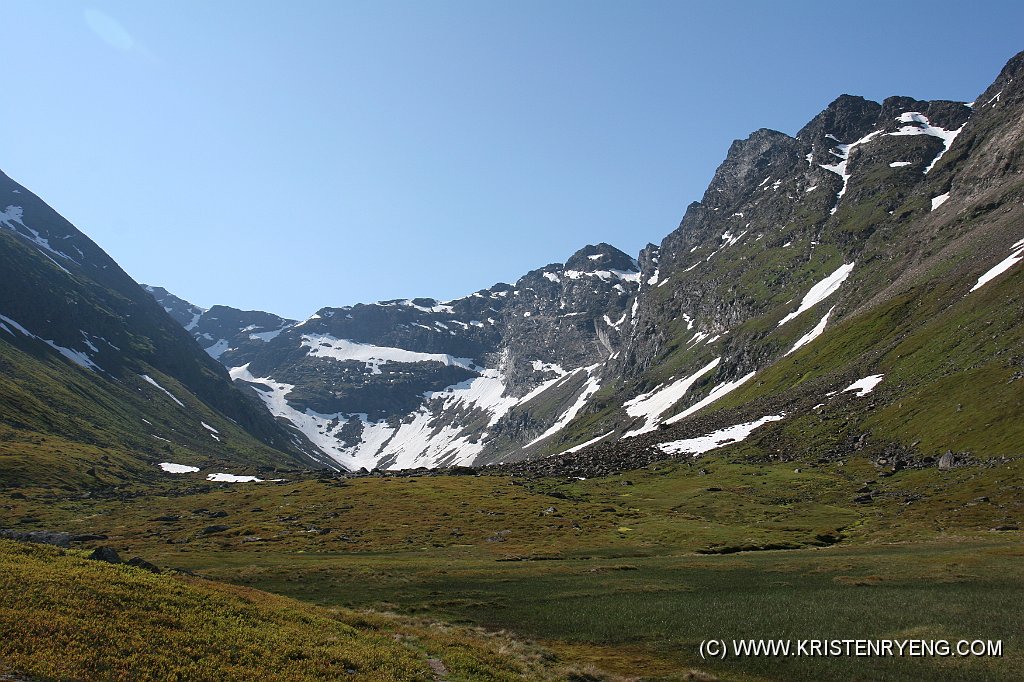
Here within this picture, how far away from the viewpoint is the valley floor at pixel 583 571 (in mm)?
29484

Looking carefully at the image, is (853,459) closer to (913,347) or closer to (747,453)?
(747,453)

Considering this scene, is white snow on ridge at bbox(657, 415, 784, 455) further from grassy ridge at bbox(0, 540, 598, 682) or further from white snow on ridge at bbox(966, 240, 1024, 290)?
grassy ridge at bbox(0, 540, 598, 682)

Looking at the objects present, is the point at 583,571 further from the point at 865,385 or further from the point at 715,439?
the point at 865,385

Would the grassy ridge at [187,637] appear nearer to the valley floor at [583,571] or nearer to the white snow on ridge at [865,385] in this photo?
the valley floor at [583,571]

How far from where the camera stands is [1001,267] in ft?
482

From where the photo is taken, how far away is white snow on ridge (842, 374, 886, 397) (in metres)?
140

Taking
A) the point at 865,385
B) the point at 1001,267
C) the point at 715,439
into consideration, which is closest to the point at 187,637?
the point at 715,439

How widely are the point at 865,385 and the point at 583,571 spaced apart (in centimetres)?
11184

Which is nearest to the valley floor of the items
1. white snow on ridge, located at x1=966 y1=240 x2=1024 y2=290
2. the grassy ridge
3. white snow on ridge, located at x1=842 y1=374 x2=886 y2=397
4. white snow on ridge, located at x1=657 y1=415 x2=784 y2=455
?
the grassy ridge

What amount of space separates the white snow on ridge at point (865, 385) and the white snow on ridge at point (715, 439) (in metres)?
17.6

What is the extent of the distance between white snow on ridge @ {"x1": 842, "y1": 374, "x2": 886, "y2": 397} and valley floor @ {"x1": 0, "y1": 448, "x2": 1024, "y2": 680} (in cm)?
3040

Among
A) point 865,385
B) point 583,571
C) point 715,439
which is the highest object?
point 865,385

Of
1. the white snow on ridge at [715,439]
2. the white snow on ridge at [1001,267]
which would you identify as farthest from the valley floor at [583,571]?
the white snow on ridge at [1001,267]

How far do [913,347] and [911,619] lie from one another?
5081 inches
